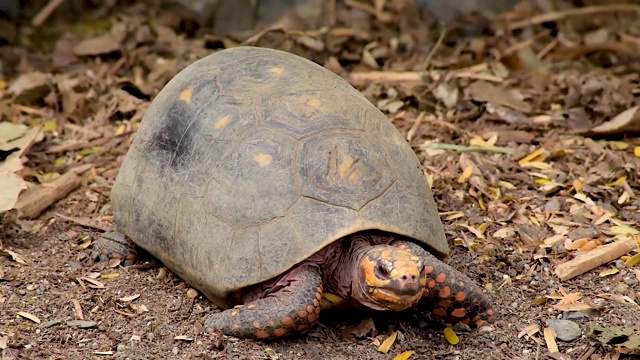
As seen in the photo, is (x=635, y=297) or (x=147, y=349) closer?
(x=147, y=349)

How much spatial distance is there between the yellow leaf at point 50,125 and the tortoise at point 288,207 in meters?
2.31

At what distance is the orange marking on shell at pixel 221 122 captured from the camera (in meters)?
4.39

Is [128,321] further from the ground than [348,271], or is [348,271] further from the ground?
[348,271]

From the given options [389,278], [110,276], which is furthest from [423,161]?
[110,276]

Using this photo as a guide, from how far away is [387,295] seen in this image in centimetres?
380

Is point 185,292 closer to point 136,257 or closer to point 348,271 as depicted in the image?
point 136,257

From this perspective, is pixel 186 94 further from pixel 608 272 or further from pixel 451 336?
pixel 608 272

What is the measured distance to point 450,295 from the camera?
4133 mm

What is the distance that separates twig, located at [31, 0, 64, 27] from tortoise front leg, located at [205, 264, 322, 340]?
5.70m

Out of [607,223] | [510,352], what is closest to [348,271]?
[510,352]

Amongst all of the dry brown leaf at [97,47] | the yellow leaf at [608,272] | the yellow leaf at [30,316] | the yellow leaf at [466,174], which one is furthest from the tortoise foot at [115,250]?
the dry brown leaf at [97,47]

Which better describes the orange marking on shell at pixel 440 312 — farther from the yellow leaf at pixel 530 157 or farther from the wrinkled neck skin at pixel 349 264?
the yellow leaf at pixel 530 157

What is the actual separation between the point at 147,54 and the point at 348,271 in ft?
14.4

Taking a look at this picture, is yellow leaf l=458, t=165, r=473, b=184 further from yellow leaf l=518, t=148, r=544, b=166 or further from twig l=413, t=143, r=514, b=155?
yellow leaf l=518, t=148, r=544, b=166
